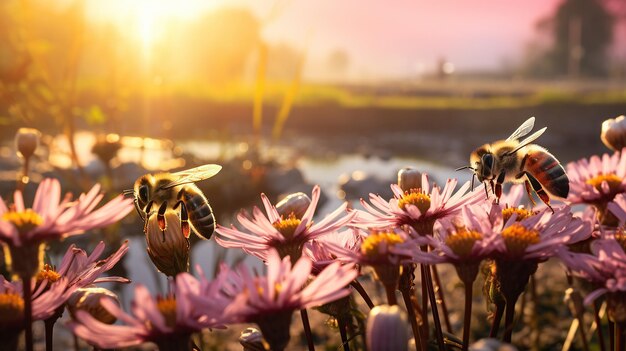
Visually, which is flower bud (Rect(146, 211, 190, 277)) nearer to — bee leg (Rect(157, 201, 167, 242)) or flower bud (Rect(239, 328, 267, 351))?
bee leg (Rect(157, 201, 167, 242))

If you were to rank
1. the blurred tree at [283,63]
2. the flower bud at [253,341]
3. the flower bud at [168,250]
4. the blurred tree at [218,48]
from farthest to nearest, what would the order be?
the blurred tree at [283,63] < the blurred tree at [218,48] < the flower bud at [168,250] < the flower bud at [253,341]

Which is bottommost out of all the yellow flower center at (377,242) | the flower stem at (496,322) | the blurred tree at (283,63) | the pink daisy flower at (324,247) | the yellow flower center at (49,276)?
the flower stem at (496,322)

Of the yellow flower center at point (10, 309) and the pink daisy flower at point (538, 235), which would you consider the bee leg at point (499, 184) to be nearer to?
the pink daisy flower at point (538, 235)

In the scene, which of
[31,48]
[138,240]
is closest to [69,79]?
[31,48]

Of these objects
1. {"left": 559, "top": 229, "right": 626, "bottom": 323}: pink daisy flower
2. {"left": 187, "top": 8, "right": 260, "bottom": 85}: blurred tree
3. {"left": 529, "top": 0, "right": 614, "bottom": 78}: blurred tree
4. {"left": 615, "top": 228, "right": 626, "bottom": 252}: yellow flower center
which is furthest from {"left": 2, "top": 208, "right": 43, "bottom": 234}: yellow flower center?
{"left": 529, "top": 0, "right": 614, "bottom": 78}: blurred tree

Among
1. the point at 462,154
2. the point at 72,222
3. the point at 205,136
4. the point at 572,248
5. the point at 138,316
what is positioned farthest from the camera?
the point at 205,136

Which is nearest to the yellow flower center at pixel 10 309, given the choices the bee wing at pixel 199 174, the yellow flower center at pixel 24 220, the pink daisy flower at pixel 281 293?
the yellow flower center at pixel 24 220

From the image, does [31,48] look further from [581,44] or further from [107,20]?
[581,44]
